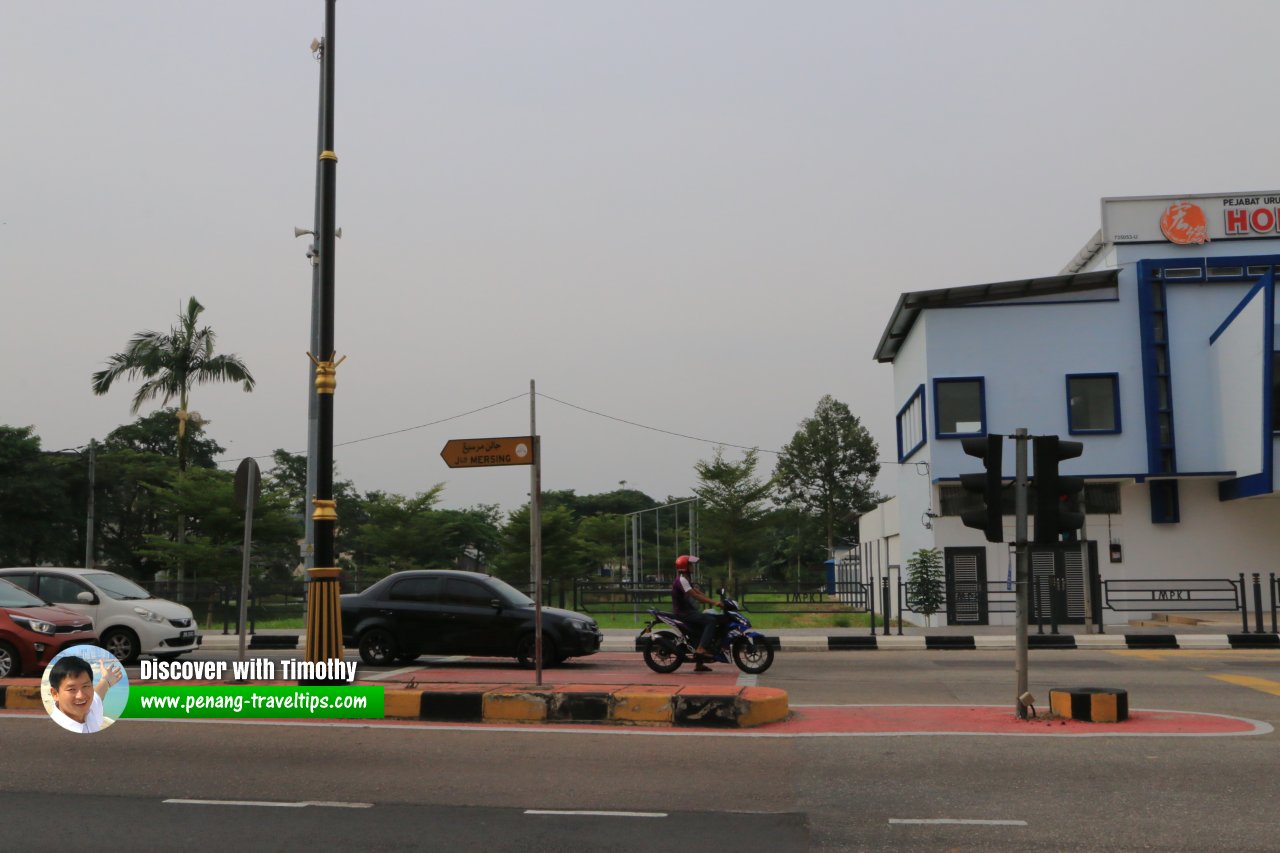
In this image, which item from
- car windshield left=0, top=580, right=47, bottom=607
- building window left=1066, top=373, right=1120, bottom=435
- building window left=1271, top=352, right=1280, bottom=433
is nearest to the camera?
car windshield left=0, top=580, right=47, bottom=607

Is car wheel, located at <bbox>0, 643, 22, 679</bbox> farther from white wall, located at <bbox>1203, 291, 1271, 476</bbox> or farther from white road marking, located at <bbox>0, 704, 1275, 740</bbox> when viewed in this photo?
white wall, located at <bbox>1203, 291, 1271, 476</bbox>

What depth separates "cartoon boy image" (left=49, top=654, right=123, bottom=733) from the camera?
34.0 ft

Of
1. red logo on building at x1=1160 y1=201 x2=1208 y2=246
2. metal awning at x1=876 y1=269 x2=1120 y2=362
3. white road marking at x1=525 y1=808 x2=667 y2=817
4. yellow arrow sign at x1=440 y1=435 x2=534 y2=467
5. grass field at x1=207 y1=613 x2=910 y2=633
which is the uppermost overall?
red logo on building at x1=1160 y1=201 x2=1208 y2=246

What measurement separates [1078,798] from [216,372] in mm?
35420

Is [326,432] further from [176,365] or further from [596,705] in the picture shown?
[176,365]

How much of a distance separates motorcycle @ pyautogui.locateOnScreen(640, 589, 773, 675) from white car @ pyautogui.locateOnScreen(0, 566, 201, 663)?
6937 millimetres

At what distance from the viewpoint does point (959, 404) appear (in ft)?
94.5

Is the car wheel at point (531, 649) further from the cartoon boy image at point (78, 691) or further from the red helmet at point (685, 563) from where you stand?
the cartoon boy image at point (78, 691)

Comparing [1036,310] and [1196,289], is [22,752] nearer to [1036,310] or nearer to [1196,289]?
[1036,310]

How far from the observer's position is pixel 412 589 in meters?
17.0

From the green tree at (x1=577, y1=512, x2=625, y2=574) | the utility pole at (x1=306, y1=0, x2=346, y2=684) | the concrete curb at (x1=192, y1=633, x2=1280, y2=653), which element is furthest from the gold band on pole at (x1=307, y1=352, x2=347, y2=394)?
the green tree at (x1=577, y1=512, x2=625, y2=574)

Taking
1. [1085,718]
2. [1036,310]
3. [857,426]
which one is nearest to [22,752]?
[1085,718]

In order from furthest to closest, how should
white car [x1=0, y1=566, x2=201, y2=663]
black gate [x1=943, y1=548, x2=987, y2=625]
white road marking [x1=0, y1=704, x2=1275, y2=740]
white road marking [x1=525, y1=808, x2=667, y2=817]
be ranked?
1. black gate [x1=943, y1=548, x2=987, y2=625]
2. white car [x1=0, y1=566, x2=201, y2=663]
3. white road marking [x1=0, y1=704, x2=1275, y2=740]
4. white road marking [x1=525, y1=808, x2=667, y2=817]

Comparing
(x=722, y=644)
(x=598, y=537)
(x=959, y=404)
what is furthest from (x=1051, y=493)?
(x=598, y=537)
